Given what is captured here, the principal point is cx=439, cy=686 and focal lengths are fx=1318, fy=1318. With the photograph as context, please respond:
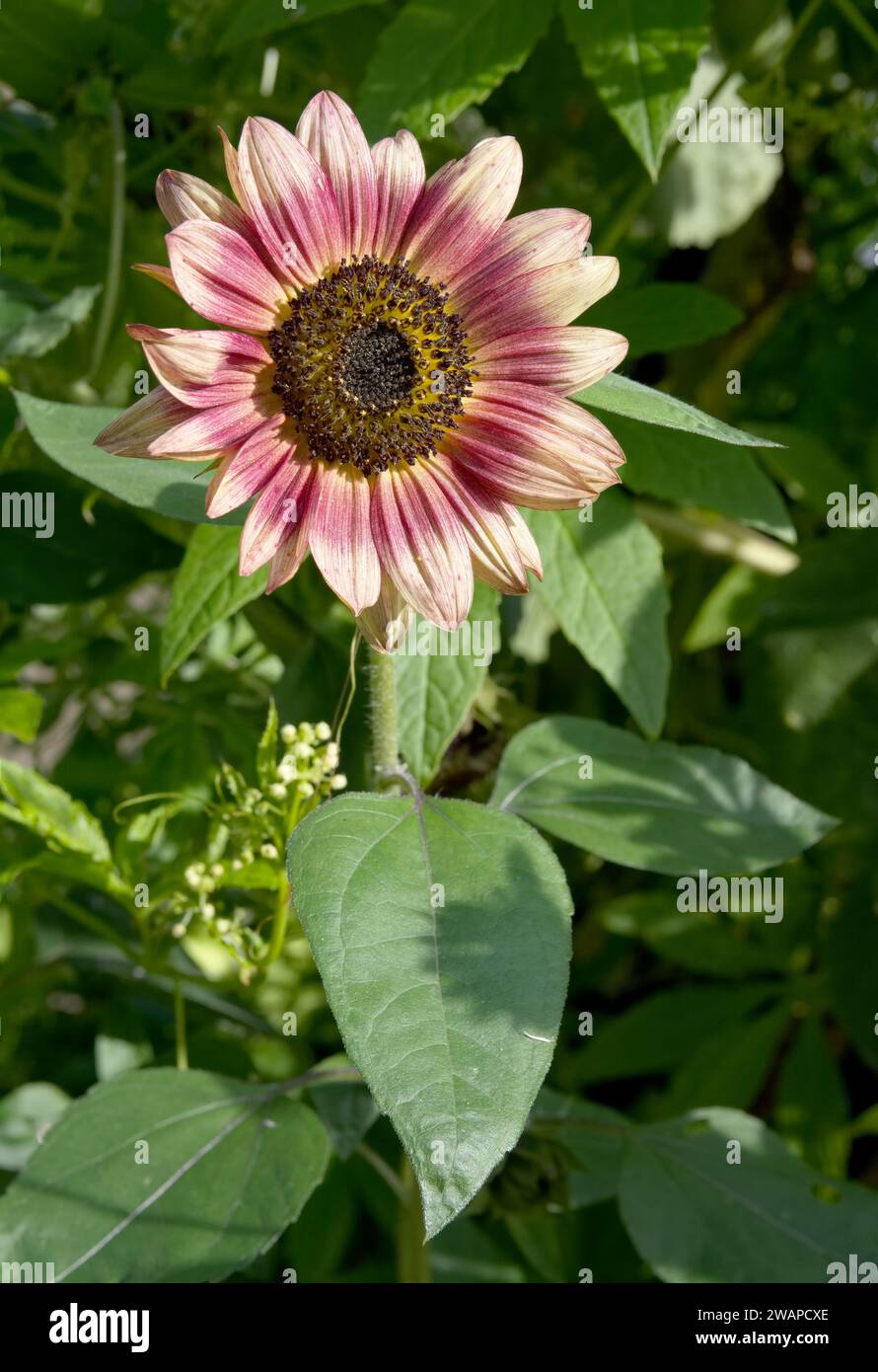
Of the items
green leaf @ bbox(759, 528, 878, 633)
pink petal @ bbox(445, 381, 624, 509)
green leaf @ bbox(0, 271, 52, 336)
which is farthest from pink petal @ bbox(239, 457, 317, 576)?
green leaf @ bbox(759, 528, 878, 633)

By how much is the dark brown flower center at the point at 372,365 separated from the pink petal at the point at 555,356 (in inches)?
0.9

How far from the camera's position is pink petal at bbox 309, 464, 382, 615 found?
74 centimetres

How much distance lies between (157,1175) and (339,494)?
1.80 feet

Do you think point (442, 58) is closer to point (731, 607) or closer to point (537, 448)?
point (537, 448)

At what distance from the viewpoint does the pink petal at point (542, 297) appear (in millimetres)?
737

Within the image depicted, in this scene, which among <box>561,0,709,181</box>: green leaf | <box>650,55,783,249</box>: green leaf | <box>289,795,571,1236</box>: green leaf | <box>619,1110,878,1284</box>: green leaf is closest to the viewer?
<box>289,795,571,1236</box>: green leaf

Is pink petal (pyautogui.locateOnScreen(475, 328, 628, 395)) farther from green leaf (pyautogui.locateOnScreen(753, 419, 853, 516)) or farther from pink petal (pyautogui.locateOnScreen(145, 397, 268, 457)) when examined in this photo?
green leaf (pyautogui.locateOnScreen(753, 419, 853, 516))

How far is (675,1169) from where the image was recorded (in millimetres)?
1136

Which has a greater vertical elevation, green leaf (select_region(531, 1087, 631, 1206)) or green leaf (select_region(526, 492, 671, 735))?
green leaf (select_region(526, 492, 671, 735))

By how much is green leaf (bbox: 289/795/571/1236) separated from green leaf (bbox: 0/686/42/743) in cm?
40

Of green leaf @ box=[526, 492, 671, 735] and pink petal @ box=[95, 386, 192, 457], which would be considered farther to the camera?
green leaf @ box=[526, 492, 671, 735]

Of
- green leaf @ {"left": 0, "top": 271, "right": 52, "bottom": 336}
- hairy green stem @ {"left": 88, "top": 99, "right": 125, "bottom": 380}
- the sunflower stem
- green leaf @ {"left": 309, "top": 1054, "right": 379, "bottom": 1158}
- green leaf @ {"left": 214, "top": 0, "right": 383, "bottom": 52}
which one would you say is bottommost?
green leaf @ {"left": 309, "top": 1054, "right": 379, "bottom": 1158}
